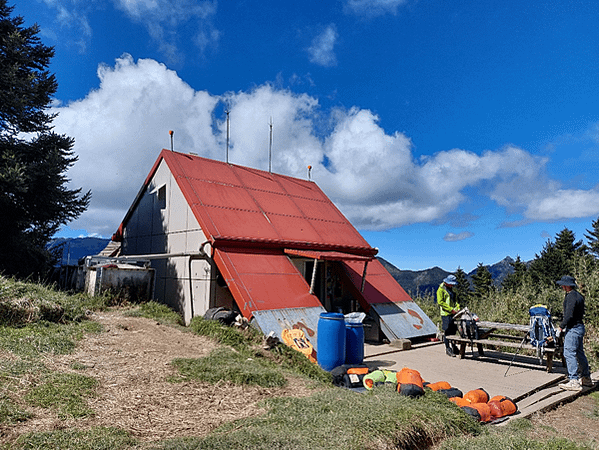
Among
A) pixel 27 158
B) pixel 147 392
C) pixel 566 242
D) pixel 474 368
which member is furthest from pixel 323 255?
pixel 566 242

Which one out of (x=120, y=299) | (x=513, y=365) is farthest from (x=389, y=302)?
(x=120, y=299)

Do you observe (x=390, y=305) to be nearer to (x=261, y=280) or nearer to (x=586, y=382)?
(x=261, y=280)

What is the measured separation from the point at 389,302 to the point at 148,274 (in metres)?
7.62

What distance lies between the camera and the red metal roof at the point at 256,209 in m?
12.6

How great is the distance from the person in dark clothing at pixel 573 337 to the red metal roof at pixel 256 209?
7.21 metres

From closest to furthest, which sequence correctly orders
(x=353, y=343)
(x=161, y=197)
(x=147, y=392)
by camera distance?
(x=147, y=392), (x=353, y=343), (x=161, y=197)

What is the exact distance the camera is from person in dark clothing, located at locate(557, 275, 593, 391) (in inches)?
316

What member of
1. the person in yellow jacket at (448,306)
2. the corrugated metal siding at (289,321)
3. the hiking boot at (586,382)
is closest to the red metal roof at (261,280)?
the corrugated metal siding at (289,321)

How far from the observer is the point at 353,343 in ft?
28.3

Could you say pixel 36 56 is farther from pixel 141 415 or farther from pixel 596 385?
pixel 596 385

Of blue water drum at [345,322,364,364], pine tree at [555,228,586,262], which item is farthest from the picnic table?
pine tree at [555,228,586,262]

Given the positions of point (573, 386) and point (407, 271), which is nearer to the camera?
point (573, 386)

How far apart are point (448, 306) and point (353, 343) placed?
10.8ft

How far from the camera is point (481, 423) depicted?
5.95 m
